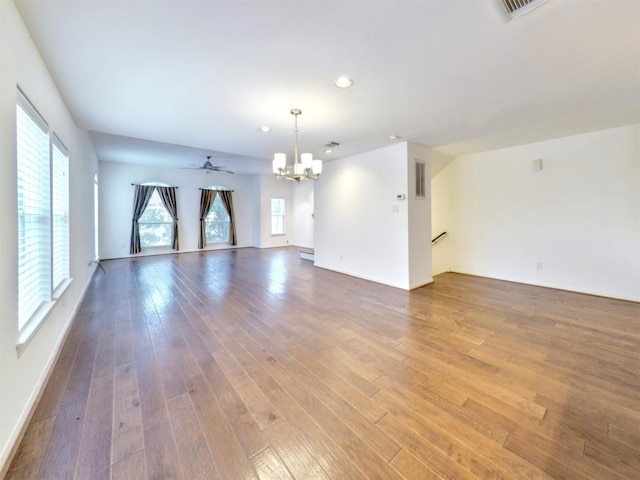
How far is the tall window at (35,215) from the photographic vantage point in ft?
5.84

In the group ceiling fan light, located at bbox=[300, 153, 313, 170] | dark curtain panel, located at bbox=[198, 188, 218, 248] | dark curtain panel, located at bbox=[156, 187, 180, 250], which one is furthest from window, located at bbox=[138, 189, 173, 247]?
ceiling fan light, located at bbox=[300, 153, 313, 170]

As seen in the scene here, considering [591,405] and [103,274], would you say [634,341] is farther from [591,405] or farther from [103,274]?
[103,274]

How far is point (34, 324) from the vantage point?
1.86m

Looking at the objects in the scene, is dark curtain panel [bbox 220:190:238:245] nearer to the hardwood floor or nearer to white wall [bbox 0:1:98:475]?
the hardwood floor

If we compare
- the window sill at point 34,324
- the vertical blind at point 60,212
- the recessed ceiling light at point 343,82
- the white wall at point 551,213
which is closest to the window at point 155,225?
the vertical blind at point 60,212

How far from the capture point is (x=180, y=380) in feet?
6.66

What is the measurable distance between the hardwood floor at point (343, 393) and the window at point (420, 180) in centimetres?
202

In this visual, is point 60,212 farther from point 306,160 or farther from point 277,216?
point 277,216

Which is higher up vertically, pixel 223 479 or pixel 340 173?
pixel 340 173

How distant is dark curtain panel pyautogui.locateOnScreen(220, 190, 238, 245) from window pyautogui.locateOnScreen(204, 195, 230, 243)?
4.8 inches

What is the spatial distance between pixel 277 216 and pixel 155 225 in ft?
13.6

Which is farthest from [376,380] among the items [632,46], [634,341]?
[632,46]

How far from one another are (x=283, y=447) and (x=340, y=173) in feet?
16.6

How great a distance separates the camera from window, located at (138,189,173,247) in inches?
318
